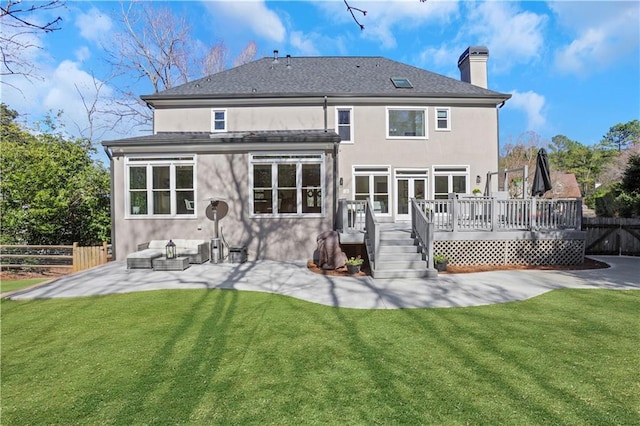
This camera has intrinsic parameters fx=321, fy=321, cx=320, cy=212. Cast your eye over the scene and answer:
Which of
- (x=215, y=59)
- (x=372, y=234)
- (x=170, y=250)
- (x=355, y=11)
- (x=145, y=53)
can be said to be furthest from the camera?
(x=215, y=59)

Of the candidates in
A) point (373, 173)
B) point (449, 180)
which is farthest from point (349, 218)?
point (449, 180)

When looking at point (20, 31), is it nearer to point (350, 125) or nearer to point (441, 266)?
point (441, 266)

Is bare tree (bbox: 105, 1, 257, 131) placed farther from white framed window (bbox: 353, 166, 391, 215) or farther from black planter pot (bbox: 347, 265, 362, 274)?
black planter pot (bbox: 347, 265, 362, 274)

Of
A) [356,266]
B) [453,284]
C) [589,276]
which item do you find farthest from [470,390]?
[589,276]

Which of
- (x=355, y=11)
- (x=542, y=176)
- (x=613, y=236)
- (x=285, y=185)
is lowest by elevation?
(x=613, y=236)

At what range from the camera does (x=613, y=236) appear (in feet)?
38.9

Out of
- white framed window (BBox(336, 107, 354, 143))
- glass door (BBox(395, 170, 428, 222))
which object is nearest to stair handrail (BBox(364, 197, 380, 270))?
glass door (BBox(395, 170, 428, 222))

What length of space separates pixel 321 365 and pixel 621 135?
6623 cm

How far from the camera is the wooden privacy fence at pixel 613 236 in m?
11.6

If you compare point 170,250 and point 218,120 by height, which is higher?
point 218,120

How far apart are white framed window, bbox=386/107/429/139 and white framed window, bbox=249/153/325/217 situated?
579cm

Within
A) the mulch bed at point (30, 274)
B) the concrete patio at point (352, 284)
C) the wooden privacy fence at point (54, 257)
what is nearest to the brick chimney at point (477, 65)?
the concrete patio at point (352, 284)

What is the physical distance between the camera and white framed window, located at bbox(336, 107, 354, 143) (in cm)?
1473

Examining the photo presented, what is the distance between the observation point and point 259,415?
275 cm
